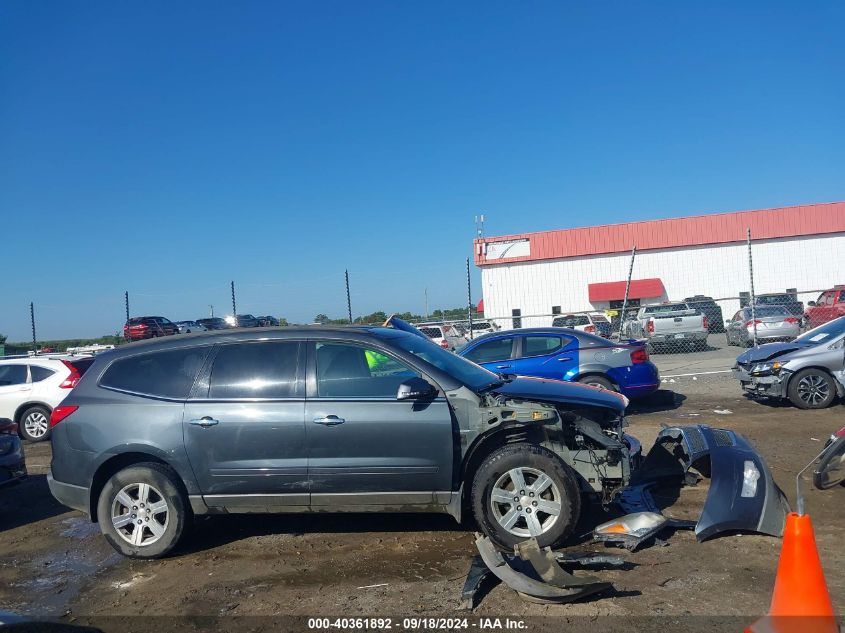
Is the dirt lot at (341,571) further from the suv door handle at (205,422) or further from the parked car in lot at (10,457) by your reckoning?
the suv door handle at (205,422)

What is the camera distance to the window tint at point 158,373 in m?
5.33

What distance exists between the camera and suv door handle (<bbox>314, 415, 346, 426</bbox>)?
16.4 feet

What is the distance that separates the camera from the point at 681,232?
134ft

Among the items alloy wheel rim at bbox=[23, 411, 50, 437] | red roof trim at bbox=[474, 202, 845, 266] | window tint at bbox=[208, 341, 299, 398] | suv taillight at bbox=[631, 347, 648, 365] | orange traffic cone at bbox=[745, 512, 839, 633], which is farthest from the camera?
red roof trim at bbox=[474, 202, 845, 266]

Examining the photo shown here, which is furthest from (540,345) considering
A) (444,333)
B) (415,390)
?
(444,333)

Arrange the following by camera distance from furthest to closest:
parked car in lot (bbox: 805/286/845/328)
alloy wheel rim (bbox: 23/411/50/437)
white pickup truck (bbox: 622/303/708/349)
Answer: white pickup truck (bbox: 622/303/708/349)
parked car in lot (bbox: 805/286/845/328)
alloy wheel rim (bbox: 23/411/50/437)

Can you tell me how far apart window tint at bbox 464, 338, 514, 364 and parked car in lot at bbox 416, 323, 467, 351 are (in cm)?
960

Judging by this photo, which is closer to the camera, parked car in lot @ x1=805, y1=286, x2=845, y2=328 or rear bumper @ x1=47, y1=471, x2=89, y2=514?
rear bumper @ x1=47, y1=471, x2=89, y2=514

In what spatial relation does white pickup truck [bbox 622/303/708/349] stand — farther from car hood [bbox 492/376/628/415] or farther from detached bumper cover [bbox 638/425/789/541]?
detached bumper cover [bbox 638/425/789/541]

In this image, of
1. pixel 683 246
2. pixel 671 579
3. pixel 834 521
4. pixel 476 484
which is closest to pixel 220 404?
pixel 476 484

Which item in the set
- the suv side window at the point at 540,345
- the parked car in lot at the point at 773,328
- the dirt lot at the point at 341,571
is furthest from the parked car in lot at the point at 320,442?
the parked car in lot at the point at 773,328

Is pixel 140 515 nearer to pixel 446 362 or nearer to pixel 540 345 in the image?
pixel 446 362

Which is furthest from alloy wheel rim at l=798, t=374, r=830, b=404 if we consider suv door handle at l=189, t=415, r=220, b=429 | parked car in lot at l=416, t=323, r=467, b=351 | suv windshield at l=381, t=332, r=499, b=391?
parked car in lot at l=416, t=323, r=467, b=351

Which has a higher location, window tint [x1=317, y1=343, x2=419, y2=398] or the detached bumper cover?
window tint [x1=317, y1=343, x2=419, y2=398]
